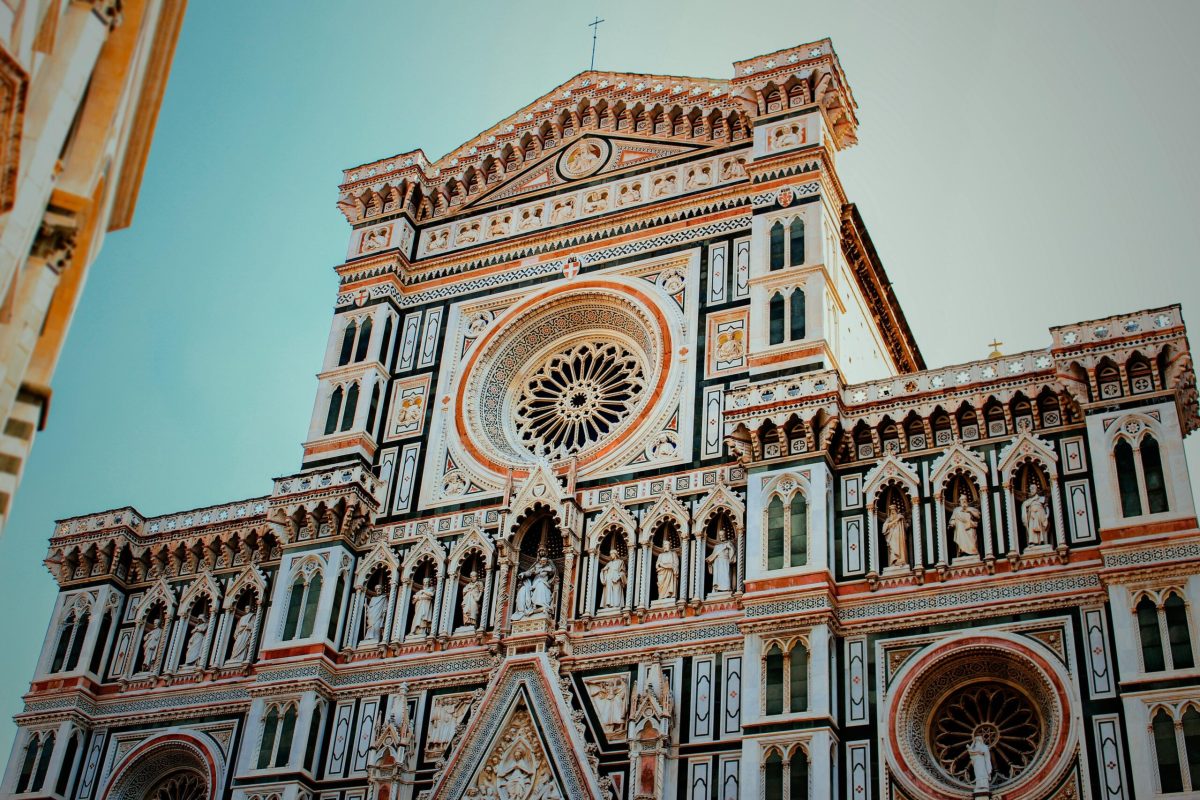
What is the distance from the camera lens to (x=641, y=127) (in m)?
26.1

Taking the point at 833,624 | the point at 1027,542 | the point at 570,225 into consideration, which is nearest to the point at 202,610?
the point at 570,225

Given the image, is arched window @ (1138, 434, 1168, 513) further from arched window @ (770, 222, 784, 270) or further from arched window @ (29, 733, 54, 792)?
arched window @ (29, 733, 54, 792)

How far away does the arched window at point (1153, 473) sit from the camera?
1795cm

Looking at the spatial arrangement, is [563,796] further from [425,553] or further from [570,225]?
[570,225]

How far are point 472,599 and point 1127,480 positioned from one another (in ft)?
29.1

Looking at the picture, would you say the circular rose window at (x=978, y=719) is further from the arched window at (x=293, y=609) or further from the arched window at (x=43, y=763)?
the arched window at (x=43, y=763)

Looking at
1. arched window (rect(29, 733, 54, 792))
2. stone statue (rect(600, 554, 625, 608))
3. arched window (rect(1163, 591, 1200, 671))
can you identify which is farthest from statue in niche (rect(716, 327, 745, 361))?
arched window (rect(29, 733, 54, 792))

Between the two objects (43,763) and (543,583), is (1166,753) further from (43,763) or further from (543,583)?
(43,763)

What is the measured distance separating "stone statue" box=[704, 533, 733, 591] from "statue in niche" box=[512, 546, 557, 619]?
2.26 m

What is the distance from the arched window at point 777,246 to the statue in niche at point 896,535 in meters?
4.42

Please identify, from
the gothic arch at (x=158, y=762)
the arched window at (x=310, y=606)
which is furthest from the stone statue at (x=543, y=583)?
the gothic arch at (x=158, y=762)

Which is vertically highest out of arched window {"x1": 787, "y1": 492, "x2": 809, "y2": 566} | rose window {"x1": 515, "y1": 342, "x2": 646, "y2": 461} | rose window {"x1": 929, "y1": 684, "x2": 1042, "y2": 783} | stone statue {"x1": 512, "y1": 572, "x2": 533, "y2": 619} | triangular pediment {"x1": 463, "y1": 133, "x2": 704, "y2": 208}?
triangular pediment {"x1": 463, "y1": 133, "x2": 704, "y2": 208}

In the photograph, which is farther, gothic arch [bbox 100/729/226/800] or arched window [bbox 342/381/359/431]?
arched window [bbox 342/381/359/431]

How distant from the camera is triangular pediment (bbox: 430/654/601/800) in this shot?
1955cm
